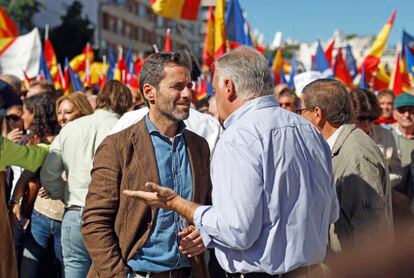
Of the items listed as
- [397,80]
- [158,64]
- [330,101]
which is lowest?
[397,80]

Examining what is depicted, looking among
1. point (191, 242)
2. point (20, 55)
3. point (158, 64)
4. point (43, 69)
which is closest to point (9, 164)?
point (158, 64)

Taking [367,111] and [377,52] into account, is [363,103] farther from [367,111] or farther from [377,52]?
[377,52]

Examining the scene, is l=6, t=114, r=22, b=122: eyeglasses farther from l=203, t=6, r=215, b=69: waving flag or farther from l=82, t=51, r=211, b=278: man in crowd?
l=203, t=6, r=215, b=69: waving flag

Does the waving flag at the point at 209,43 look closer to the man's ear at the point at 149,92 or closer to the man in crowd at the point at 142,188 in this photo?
the man's ear at the point at 149,92

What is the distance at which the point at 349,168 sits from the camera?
371cm

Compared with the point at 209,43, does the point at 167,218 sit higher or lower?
lower

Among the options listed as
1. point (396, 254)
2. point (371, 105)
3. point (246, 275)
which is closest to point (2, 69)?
point (371, 105)

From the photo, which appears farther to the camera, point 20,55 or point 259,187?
point 20,55

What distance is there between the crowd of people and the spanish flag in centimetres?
509

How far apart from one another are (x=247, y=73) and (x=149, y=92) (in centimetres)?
90

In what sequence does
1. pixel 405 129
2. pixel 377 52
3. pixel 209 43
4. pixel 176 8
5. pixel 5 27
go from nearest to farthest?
pixel 405 129
pixel 176 8
pixel 209 43
pixel 5 27
pixel 377 52

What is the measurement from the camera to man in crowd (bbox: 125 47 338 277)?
2.66m

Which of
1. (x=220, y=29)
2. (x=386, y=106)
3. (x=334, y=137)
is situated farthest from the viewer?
(x=220, y=29)

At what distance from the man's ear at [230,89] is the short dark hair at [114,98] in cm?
237
